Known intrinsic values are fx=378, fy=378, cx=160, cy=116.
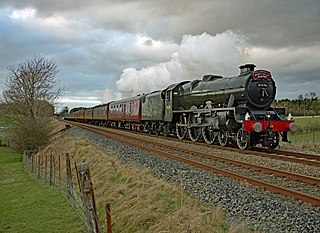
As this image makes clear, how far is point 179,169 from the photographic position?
12.2 metres

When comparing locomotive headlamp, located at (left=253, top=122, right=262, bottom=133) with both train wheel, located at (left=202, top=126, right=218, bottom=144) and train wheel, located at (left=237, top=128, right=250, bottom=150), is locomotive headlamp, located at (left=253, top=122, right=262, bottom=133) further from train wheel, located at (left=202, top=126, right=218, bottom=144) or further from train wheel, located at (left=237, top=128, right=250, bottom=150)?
train wheel, located at (left=202, top=126, right=218, bottom=144)

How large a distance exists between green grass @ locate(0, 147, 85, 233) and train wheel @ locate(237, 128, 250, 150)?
8.00m

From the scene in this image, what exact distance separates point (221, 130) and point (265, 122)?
2.62 meters

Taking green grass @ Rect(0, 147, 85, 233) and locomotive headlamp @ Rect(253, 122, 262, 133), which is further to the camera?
locomotive headlamp @ Rect(253, 122, 262, 133)

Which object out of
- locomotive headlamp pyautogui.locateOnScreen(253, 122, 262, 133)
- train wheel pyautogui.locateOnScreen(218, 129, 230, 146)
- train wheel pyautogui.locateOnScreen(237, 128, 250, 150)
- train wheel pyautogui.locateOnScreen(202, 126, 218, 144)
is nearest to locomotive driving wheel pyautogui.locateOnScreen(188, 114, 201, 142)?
train wheel pyautogui.locateOnScreen(202, 126, 218, 144)

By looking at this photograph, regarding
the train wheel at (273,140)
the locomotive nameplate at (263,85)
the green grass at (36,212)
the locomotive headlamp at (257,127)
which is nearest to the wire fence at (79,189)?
the green grass at (36,212)

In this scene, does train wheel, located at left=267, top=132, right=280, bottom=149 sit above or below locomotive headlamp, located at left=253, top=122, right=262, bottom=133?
below

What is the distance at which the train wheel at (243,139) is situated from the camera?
16562 mm

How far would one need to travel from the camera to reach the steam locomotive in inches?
663

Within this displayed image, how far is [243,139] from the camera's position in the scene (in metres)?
16.7

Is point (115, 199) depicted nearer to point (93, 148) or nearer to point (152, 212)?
point (152, 212)

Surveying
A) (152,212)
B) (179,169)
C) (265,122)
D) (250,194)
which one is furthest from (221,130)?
(152,212)

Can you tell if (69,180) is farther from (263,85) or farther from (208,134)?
(263,85)

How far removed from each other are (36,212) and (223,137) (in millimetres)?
9609
